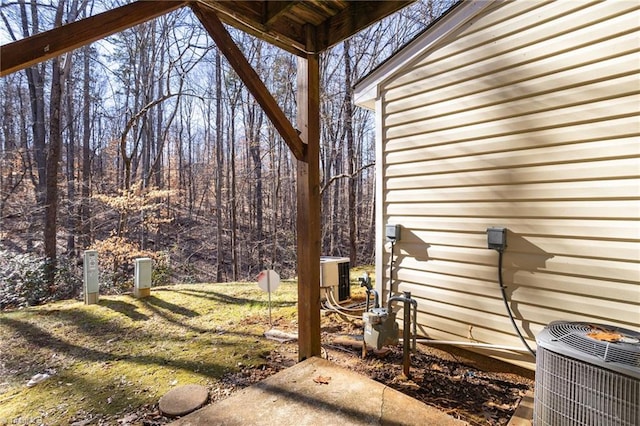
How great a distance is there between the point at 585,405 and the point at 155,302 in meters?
4.67

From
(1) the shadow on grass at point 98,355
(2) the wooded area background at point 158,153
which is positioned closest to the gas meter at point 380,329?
(1) the shadow on grass at point 98,355

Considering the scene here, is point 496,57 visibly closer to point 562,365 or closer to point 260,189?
point 562,365

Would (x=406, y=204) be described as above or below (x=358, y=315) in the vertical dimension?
above

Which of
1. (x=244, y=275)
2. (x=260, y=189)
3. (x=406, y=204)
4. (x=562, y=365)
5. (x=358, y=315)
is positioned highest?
(x=260, y=189)

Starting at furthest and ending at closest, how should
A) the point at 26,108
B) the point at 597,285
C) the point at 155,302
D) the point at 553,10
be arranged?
1. the point at 26,108
2. the point at 155,302
3. the point at 553,10
4. the point at 597,285

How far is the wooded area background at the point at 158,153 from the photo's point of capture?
8.09 meters

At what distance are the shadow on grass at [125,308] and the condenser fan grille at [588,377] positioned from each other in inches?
158

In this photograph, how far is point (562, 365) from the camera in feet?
4.55

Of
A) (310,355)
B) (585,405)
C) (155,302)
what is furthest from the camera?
(155,302)

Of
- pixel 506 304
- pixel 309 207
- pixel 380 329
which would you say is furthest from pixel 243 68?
pixel 506 304

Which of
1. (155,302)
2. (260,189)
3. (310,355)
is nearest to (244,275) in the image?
(260,189)

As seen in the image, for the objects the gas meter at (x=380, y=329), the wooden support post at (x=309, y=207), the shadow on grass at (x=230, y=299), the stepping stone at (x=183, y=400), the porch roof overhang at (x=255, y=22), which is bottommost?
the shadow on grass at (x=230, y=299)

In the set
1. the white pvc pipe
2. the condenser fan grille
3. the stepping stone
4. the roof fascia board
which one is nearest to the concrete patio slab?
the stepping stone

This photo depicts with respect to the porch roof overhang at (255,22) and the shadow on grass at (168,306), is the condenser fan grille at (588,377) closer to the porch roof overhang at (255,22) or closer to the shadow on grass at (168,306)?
the porch roof overhang at (255,22)
